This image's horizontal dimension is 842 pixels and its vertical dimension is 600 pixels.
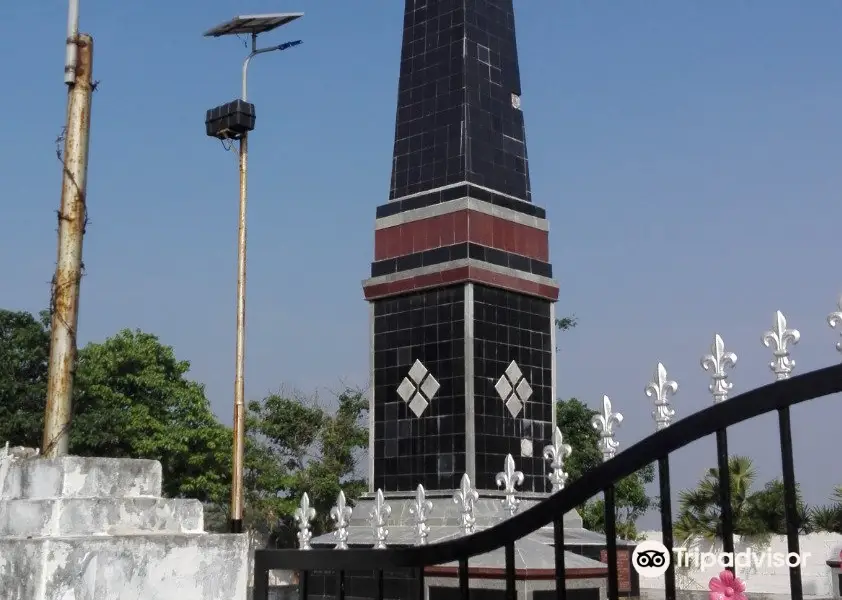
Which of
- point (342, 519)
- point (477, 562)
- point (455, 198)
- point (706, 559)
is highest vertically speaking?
point (455, 198)

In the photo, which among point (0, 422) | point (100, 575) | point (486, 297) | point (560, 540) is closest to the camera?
point (560, 540)

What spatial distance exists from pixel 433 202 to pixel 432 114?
97cm

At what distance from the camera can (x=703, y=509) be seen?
15719 mm

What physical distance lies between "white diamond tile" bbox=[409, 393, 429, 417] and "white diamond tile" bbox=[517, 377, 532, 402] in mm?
852

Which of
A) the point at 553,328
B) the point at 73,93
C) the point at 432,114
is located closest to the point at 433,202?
the point at 432,114

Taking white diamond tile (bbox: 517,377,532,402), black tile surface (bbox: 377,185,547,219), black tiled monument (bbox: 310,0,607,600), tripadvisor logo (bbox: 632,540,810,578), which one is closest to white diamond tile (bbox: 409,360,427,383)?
black tiled monument (bbox: 310,0,607,600)

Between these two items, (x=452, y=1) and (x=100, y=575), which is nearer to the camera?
(x=100, y=575)

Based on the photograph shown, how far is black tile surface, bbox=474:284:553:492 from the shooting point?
8547 millimetres

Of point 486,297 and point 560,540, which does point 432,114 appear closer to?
point 486,297

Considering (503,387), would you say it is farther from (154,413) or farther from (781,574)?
(154,413)

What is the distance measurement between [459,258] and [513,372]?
1.15 m

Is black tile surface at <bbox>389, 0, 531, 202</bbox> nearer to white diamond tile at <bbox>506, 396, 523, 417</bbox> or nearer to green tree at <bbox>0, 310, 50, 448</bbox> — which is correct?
white diamond tile at <bbox>506, 396, 523, 417</bbox>

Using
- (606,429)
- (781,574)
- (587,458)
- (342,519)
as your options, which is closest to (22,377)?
(587,458)

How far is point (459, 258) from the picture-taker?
875 centimetres
